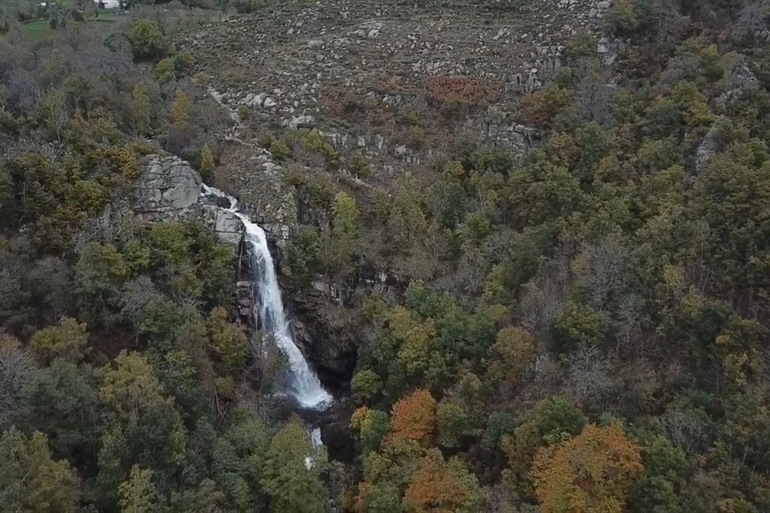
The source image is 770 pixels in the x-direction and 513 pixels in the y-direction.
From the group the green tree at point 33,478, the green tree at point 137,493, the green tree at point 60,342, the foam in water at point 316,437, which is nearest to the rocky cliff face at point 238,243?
the foam in water at point 316,437

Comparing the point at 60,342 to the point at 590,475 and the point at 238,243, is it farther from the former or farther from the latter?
the point at 590,475

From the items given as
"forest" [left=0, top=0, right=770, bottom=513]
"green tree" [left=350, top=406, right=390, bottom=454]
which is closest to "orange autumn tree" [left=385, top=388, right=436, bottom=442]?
"forest" [left=0, top=0, right=770, bottom=513]

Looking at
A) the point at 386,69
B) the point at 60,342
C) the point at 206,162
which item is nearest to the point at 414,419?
the point at 60,342

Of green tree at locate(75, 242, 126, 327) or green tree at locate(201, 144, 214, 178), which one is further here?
green tree at locate(201, 144, 214, 178)

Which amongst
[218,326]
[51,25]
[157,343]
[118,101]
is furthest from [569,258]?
[51,25]

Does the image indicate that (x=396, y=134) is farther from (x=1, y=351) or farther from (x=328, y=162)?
(x=1, y=351)

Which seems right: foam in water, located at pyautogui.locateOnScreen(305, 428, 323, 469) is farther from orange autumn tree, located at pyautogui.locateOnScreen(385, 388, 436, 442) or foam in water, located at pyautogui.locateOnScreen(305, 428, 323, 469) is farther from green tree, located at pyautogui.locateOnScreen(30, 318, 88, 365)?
green tree, located at pyautogui.locateOnScreen(30, 318, 88, 365)

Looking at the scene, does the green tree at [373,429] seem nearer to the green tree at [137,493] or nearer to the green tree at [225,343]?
the green tree at [225,343]
